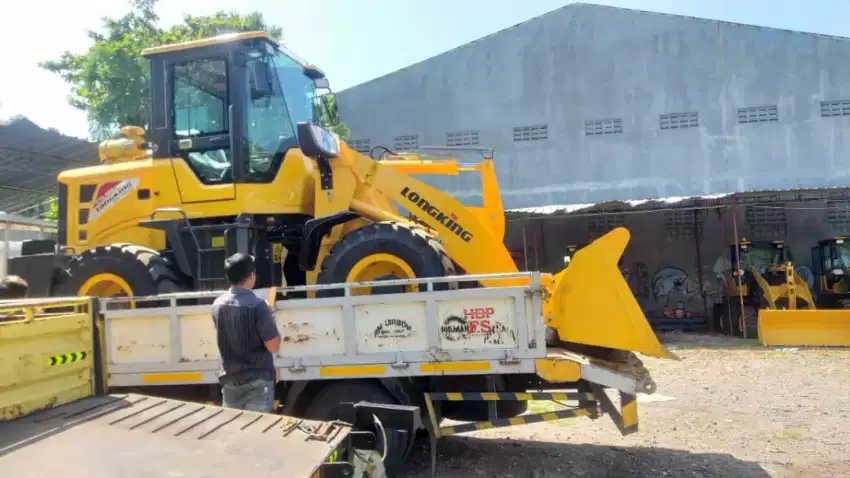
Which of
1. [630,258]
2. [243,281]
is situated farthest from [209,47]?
[630,258]

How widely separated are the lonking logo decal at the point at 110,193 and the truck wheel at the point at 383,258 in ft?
8.51

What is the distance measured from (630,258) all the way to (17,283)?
17.9m

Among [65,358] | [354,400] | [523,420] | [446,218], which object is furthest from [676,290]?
[65,358]

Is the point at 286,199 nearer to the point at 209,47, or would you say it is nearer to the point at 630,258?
the point at 209,47

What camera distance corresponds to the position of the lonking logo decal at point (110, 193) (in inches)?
264

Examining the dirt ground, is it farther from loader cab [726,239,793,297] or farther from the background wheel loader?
loader cab [726,239,793,297]

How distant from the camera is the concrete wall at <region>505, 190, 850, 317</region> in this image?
63.1 ft

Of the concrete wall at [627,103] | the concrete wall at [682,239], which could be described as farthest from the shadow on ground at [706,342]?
the concrete wall at [627,103]

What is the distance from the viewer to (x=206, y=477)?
249 centimetres

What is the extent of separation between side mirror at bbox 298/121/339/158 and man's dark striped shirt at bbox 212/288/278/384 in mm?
2177

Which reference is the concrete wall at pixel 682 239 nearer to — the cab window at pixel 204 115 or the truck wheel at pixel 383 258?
the cab window at pixel 204 115

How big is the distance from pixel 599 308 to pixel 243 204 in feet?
11.8

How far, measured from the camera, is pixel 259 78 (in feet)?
20.5

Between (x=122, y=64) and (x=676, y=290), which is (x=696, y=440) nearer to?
(x=676, y=290)
